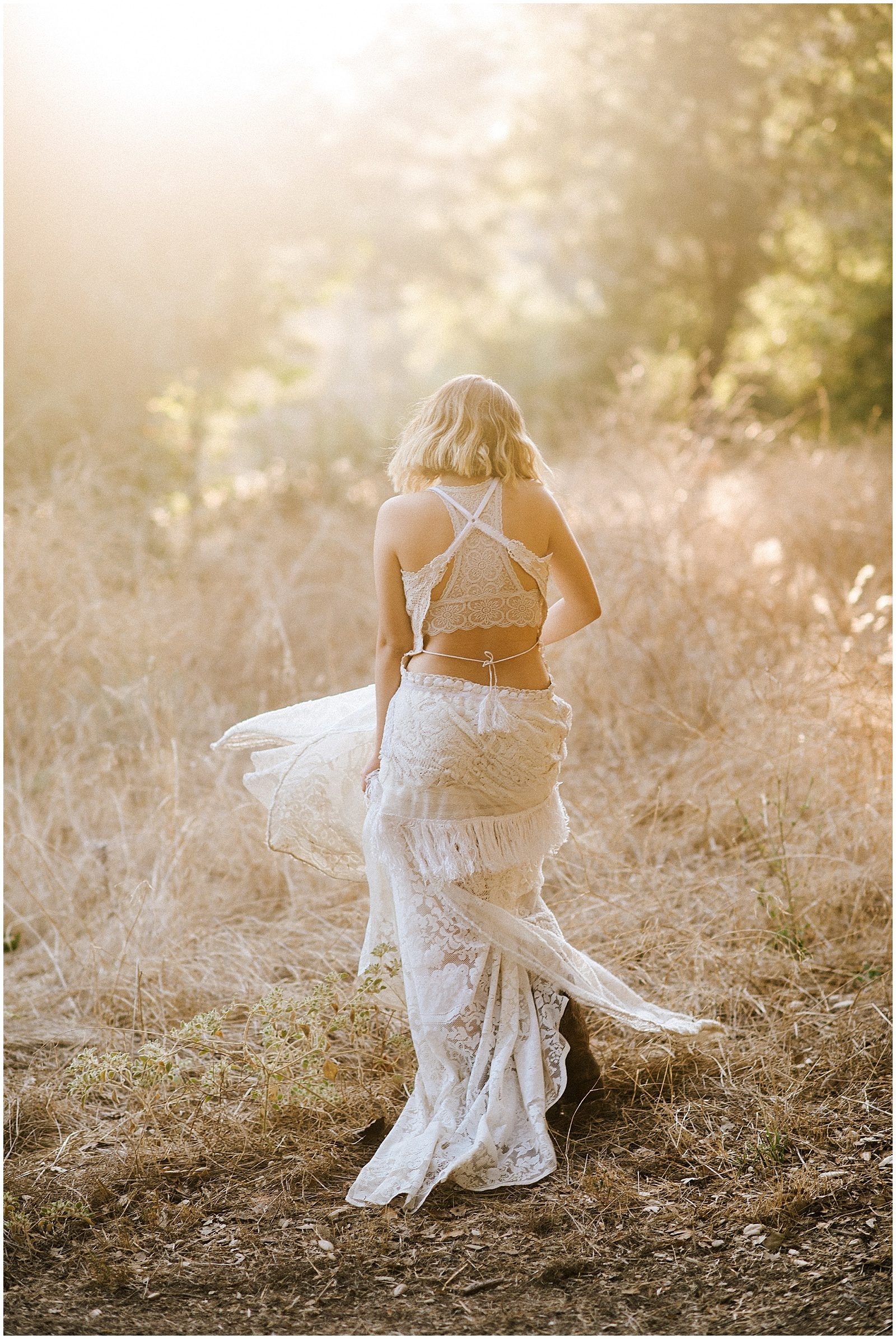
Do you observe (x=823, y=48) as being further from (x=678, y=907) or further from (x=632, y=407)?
(x=678, y=907)

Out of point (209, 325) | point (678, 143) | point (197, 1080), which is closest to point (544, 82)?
point (678, 143)

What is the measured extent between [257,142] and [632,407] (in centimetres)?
443

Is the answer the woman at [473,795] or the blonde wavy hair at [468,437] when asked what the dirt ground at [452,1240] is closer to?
the woman at [473,795]

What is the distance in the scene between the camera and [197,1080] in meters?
3.23

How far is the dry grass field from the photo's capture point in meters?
2.56

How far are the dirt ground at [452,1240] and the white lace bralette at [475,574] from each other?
1.40 m

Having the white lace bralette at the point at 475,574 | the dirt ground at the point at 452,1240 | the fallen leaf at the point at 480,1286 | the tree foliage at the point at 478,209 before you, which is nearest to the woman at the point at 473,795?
the white lace bralette at the point at 475,574

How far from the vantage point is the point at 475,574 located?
9.12 ft

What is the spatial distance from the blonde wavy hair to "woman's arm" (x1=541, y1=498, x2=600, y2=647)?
0.17 meters

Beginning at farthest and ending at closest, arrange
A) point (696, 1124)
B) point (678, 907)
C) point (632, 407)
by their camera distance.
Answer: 1. point (632, 407)
2. point (678, 907)
3. point (696, 1124)

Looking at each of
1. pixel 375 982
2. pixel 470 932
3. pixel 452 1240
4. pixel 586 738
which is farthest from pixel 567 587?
pixel 586 738

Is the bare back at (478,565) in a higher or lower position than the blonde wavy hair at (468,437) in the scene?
lower

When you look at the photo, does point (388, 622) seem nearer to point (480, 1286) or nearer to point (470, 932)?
point (470, 932)

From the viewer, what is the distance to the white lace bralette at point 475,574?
276 cm
